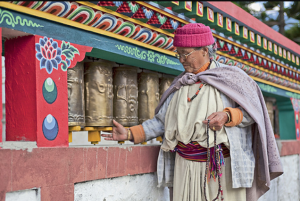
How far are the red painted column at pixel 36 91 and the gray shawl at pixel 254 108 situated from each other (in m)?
0.73

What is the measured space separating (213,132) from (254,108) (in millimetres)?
291

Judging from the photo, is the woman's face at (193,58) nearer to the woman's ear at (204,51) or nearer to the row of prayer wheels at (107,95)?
the woman's ear at (204,51)

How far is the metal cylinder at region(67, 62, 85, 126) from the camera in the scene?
2.22 metres

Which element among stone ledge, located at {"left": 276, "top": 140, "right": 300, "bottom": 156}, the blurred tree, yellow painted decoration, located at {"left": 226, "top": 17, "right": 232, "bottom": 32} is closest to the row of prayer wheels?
yellow painted decoration, located at {"left": 226, "top": 17, "right": 232, "bottom": 32}

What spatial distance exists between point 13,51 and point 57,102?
34cm

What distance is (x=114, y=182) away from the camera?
2.17 metres

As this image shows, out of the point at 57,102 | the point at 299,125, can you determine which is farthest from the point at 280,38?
the point at 57,102

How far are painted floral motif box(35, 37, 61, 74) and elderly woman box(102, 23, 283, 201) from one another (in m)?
0.59

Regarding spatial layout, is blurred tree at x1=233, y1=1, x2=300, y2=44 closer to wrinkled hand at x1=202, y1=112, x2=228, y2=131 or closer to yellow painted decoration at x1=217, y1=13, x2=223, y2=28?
yellow painted decoration at x1=217, y1=13, x2=223, y2=28

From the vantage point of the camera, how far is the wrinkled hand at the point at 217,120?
198cm

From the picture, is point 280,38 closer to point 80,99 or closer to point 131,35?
point 131,35

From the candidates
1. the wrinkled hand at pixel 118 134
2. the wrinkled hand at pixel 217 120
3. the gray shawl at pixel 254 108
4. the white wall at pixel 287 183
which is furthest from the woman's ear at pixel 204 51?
the white wall at pixel 287 183

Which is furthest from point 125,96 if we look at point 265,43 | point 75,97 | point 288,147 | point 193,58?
point 288,147

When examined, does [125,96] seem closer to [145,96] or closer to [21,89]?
[145,96]
